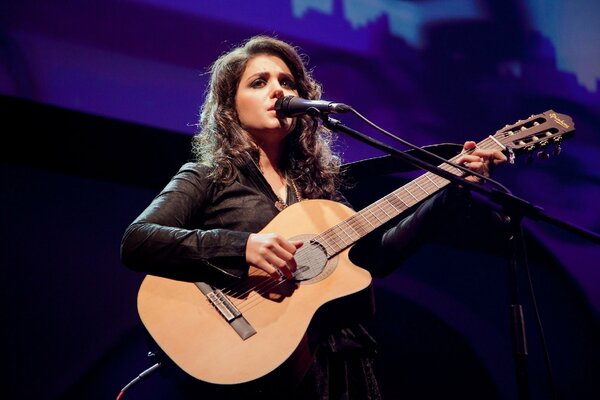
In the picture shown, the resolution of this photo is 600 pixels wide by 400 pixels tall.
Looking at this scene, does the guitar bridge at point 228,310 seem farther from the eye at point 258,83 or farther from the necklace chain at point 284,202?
the eye at point 258,83

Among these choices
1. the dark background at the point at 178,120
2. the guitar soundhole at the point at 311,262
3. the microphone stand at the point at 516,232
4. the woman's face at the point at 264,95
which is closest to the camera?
the microphone stand at the point at 516,232

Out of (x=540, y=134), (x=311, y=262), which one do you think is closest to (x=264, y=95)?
(x=311, y=262)

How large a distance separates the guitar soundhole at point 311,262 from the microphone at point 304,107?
1.51 feet

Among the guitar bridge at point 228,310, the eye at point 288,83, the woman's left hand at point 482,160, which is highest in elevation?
the eye at point 288,83

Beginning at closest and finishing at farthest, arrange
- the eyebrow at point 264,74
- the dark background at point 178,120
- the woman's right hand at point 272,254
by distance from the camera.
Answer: the woman's right hand at point 272,254 → the eyebrow at point 264,74 → the dark background at point 178,120

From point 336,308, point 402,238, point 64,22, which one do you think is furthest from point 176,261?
point 64,22

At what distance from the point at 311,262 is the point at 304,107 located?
21.5 inches

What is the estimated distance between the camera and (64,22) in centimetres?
269

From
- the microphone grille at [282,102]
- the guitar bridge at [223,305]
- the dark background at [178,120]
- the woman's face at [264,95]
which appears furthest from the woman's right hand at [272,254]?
the dark background at [178,120]

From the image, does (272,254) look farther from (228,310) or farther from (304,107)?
(304,107)

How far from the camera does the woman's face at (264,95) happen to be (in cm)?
226

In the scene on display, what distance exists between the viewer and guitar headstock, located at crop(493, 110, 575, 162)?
199 cm

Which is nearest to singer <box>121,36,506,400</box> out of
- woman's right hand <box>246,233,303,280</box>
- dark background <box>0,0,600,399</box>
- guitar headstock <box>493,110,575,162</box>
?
woman's right hand <box>246,233,303,280</box>

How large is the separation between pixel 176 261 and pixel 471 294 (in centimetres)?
222
